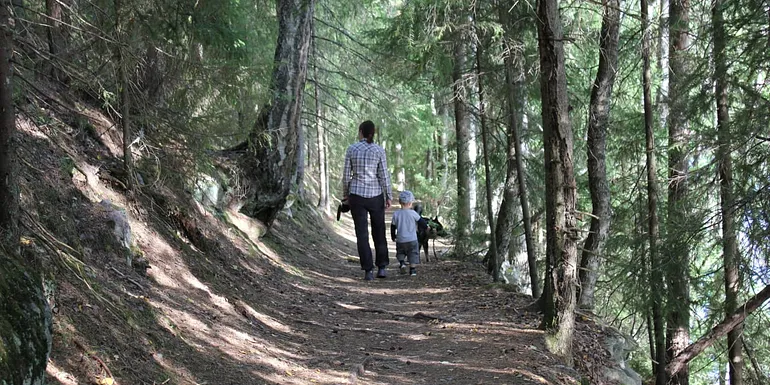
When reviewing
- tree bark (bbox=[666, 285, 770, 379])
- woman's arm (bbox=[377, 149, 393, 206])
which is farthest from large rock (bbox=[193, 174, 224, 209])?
tree bark (bbox=[666, 285, 770, 379])

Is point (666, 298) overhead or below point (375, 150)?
below

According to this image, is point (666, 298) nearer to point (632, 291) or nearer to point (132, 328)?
point (632, 291)

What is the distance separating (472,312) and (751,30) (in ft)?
15.6

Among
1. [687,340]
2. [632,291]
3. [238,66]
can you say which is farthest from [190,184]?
[687,340]

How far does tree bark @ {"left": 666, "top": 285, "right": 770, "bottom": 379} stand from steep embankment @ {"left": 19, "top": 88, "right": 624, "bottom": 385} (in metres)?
2.54

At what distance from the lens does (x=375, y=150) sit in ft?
32.1

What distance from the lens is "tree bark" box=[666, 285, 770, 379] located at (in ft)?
26.6

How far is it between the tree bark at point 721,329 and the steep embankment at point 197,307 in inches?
99.8

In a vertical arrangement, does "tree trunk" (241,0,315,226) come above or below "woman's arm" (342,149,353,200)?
above

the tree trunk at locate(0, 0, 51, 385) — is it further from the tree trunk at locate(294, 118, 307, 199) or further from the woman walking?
the tree trunk at locate(294, 118, 307, 199)

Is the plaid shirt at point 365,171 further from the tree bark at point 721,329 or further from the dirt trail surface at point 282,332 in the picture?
the tree bark at point 721,329

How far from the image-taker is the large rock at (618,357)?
682 centimetres

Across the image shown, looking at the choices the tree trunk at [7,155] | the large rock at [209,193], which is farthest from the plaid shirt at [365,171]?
the tree trunk at [7,155]

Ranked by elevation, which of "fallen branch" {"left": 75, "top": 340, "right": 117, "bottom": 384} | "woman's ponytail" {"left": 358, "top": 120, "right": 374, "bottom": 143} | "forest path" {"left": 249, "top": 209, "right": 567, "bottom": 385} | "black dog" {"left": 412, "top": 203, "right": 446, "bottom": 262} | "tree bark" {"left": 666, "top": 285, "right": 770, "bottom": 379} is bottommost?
"tree bark" {"left": 666, "top": 285, "right": 770, "bottom": 379}
